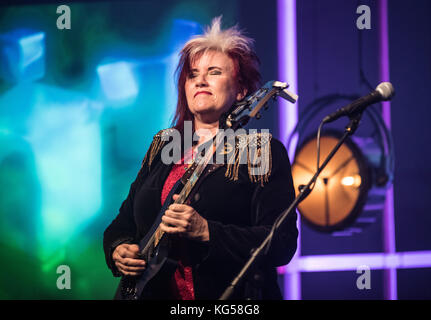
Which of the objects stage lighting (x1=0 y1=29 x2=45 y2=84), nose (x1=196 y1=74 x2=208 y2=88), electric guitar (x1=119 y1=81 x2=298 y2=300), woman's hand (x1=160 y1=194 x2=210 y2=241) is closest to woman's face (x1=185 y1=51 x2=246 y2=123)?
nose (x1=196 y1=74 x2=208 y2=88)

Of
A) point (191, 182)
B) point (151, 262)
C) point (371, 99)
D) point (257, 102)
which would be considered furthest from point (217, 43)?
point (151, 262)

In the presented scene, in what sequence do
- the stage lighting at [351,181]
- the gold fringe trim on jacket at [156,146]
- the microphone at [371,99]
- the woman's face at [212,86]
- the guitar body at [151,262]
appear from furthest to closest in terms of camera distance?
the stage lighting at [351,181]
the gold fringe trim on jacket at [156,146]
the woman's face at [212,86]
the guitar body at [151,262]
the microphone at [371,99]

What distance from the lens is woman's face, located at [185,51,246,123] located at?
162 centimetres

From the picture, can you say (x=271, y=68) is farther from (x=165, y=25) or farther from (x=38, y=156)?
(x=38, y=156)

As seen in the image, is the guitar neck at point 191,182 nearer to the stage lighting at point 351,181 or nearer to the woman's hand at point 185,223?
the woman's hand at point 185,223

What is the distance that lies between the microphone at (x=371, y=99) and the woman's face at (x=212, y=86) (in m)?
0.48

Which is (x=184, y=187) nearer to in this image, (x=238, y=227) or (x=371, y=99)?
(x=238, y=227)

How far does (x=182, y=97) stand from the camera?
5.86ft

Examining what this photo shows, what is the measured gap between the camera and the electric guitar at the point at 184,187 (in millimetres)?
1413

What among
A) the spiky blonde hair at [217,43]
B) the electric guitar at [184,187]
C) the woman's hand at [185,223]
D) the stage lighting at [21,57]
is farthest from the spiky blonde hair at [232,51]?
the stage lighting at [21,57]

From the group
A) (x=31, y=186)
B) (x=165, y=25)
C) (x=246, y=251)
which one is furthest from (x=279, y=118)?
(x=31, y=186)

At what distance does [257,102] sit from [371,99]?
1.16 feet

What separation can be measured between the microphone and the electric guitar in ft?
0.72

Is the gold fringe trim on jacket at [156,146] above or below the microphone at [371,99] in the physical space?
below
